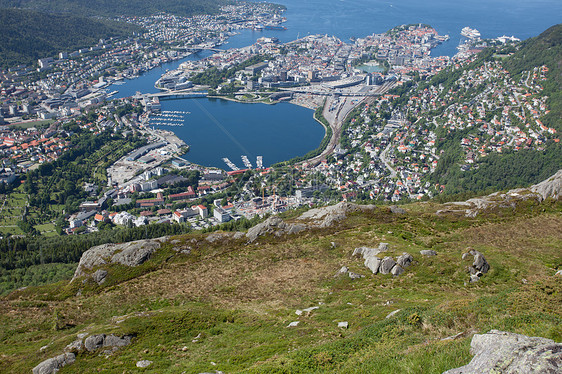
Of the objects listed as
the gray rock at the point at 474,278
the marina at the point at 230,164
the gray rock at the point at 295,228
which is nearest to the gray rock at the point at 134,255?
the gray rock at the point at 295,228

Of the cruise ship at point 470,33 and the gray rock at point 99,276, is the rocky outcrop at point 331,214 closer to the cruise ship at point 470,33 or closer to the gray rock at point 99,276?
the gray rock at point 99,276

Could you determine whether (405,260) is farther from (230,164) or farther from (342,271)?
(230,164)

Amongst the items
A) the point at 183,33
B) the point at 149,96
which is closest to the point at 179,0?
the point at 183,33

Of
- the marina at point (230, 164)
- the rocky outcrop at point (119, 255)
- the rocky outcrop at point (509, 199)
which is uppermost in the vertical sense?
the rocky outcrop at point (509, 199)

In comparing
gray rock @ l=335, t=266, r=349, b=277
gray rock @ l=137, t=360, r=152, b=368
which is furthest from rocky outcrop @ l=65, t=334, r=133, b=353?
gray rock @ l=335, t=266, r=349, b=277

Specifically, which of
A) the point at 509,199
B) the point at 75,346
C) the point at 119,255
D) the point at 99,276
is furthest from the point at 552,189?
the point at 75,346

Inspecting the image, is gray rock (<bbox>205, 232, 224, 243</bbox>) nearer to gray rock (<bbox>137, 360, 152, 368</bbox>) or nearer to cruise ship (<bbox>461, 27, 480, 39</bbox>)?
gray rock (<bbox>137, 360, 152, 368</bbox>)
